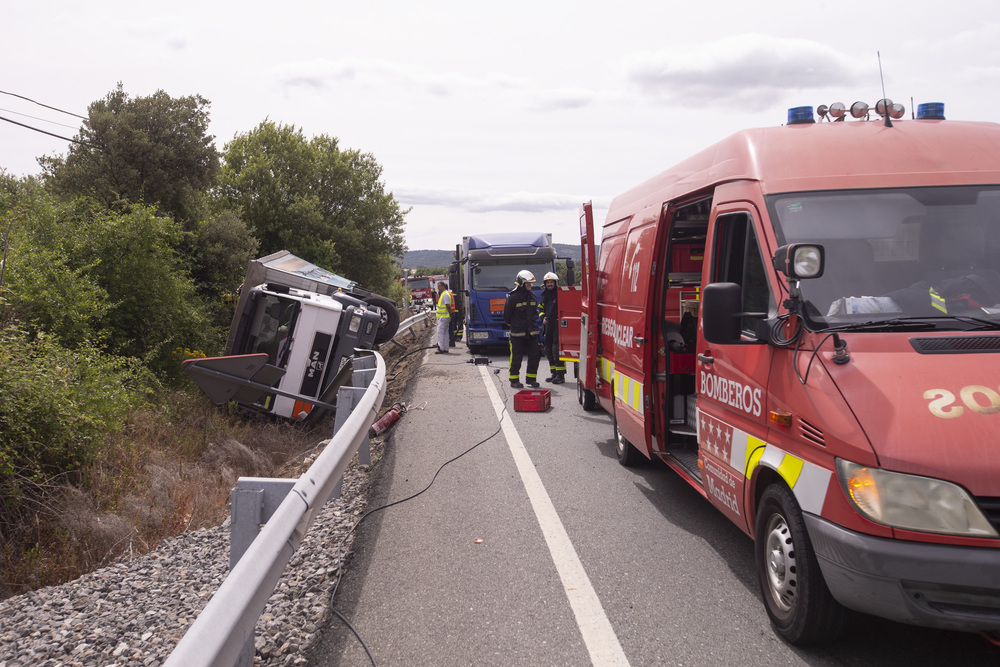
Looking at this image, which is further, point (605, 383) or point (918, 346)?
point (605, 383)

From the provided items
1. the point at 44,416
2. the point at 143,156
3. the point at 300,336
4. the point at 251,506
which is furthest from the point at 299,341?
the point at 143,156

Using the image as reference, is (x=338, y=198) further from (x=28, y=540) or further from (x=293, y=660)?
(x=293, y=660)

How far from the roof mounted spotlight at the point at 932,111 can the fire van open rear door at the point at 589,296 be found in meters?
3.88

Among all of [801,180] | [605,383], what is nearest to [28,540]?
[605,383]

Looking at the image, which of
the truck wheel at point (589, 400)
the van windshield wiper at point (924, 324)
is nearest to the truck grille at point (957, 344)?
the van windshield wiper at point (924, 324)

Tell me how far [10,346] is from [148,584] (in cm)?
397

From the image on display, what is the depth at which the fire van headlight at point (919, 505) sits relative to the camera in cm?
294

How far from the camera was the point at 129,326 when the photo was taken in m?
12.5

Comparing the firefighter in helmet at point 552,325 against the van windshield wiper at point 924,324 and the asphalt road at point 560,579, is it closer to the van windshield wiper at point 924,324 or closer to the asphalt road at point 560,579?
the asphalt road at point 560,579

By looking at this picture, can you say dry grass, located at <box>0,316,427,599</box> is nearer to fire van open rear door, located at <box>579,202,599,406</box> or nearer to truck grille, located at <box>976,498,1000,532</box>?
fire van open rear door, located at <box>579,202,599,406</box>

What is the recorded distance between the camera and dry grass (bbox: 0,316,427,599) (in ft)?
19.0

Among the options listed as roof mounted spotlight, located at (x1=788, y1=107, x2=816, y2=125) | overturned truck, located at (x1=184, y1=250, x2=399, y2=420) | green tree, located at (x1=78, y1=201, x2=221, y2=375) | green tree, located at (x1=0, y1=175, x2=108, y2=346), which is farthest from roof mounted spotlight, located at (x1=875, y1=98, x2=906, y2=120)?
green tree, located at (x1=78, y1=201, x2=221, y2=375)

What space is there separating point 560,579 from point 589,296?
4.75m

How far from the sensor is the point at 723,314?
13.0ft
